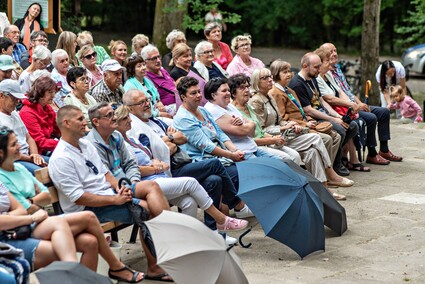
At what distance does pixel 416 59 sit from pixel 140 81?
54.9ft

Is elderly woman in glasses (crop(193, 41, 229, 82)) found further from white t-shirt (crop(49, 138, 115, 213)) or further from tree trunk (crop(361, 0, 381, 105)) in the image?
tree trunk (crop(361, 0, 381, 105))

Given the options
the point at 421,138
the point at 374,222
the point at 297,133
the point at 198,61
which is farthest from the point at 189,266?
the point at 421,138

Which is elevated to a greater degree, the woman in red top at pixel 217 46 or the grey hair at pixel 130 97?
the grey hair at pixel 130 97

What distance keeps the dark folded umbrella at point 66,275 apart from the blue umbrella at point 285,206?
2529mm

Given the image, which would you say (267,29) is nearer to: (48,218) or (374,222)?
(374,222)

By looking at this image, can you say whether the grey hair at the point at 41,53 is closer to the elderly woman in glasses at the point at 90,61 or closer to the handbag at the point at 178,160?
the elderly woman in glasses at the point at 90,61

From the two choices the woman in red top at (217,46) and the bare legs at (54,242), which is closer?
the bare legs at (54,242)

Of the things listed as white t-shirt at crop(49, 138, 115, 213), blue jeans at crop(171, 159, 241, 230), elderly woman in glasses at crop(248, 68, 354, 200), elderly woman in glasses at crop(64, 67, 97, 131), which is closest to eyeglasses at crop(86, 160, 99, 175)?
white t-shirt at crop(49, 138, 115, 213)

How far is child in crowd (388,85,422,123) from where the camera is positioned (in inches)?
602

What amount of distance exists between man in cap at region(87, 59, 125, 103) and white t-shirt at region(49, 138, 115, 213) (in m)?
2.42

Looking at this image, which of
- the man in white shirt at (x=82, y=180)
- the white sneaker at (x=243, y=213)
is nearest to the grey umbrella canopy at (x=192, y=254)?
the man in white shirt at (x=82, y=180)

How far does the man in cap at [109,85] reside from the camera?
10.5 metres

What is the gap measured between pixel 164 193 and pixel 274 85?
11.4 feet

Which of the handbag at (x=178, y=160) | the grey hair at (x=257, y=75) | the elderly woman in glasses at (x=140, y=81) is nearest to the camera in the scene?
the handbag at (x=178, y=160)
